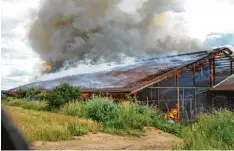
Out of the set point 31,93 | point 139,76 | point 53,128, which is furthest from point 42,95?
point 53,128

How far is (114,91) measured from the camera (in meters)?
19.2

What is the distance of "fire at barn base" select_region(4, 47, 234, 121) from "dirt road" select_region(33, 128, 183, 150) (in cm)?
595

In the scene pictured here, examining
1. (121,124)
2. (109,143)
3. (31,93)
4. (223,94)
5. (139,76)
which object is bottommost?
(109,143)

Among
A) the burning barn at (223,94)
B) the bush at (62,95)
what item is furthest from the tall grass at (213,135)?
the burning barn at (223,94)

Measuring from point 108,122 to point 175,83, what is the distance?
336 inches

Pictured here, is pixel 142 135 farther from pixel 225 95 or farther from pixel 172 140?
pixel 225 95

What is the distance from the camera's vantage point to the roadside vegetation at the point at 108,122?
896 cm

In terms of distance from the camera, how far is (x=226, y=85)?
23.7 m

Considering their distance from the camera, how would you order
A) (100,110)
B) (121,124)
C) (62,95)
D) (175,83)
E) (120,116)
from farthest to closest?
(175,83) < (62,95) < (100,110) < (120,116) < (121,124)

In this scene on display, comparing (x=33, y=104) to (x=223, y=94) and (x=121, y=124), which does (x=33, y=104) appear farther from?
(x=223, y=94)

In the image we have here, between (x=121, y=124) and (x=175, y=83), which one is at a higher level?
(x=175, y=83)

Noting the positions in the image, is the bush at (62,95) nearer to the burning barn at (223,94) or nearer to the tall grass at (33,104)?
the tall grass at (33,104)

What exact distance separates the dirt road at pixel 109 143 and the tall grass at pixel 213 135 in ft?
4.36

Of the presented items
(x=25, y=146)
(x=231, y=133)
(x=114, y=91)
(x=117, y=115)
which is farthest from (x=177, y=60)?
(x=25, y=146)
